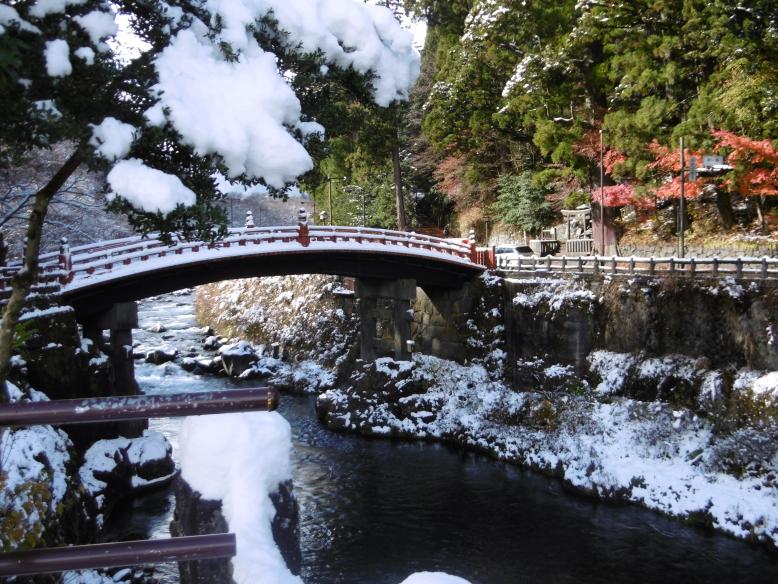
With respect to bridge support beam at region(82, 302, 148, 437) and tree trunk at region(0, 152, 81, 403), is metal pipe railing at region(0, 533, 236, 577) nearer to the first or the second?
tree trunk at region(0, 152, 81, 403)

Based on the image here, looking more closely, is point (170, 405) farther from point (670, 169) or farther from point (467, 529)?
point (670, 169)

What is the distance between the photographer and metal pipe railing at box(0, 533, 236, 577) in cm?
268

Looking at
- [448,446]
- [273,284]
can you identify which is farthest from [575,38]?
[273,284]

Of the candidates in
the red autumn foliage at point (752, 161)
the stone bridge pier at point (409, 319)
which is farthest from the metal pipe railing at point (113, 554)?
the stone bridge pier at point (409, 319)

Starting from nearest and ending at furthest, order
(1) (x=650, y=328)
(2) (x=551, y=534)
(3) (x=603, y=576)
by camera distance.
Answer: (3) (x=603, y=576), (2) (x=551, y=534), (1) (x=650, y=328)

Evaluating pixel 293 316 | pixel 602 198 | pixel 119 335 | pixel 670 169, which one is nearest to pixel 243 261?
pixel 119 335

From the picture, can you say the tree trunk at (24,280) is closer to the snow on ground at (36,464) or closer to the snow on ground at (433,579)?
the snow on ground at (36,464)

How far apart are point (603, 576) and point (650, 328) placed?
902 cm

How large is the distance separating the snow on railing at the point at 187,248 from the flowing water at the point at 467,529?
6.49m

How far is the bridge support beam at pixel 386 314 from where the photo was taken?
2650 centimetres

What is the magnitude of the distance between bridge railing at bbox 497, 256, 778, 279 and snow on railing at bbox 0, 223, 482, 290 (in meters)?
2.20

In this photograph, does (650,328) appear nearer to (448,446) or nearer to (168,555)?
(448,446)

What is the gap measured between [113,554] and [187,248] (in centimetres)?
1809

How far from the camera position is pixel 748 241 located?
981 inches
